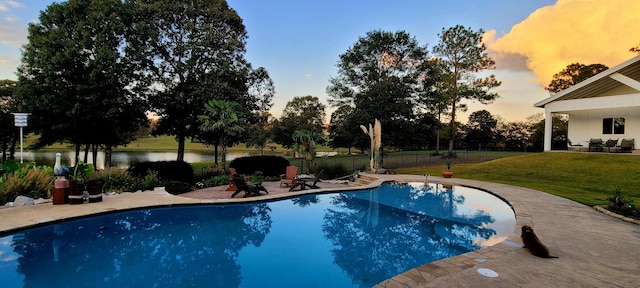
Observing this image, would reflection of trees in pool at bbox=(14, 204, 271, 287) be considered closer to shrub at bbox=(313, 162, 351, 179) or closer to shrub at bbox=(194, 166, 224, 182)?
shrub at bbox=(194, 166, 224, 182)

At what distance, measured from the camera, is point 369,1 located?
16812mm

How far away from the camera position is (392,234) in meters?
7.44

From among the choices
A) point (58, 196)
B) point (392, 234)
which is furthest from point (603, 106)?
point (58, 196)

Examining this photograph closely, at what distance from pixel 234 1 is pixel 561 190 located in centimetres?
2160

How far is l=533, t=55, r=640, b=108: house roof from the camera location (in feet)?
53.7

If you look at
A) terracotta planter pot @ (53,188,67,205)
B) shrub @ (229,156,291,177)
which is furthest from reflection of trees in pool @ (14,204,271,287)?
shrub @ (229,156,291,177)

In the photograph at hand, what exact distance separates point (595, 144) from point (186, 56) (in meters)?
26.6

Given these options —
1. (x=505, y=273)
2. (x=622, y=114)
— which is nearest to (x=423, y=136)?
(x=622, y=114)

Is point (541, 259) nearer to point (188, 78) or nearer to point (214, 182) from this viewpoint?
point (214, 182)

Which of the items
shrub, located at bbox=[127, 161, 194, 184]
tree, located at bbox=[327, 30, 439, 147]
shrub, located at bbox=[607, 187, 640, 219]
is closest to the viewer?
shrub, located at bbox=[607, 187, 640, 219]

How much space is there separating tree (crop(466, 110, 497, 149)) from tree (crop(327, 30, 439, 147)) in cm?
3163

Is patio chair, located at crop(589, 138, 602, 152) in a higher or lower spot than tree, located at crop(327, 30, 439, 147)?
lower

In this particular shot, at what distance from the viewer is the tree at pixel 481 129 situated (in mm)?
52922

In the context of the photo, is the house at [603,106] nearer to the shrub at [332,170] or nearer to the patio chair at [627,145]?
the patio chair at [627,145]
